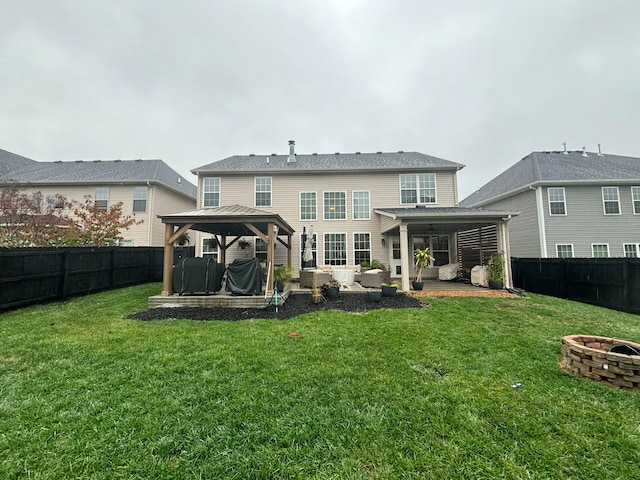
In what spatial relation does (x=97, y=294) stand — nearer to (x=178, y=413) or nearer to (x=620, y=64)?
(x=178, y=413)

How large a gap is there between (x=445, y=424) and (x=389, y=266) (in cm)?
1008

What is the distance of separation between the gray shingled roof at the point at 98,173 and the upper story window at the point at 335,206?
1012 centimetres

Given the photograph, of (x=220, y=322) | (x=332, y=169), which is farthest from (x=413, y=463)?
(x=332, y=169)

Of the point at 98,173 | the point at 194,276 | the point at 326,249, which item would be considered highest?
the point at 98,173

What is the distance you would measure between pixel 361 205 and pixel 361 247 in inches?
86.2

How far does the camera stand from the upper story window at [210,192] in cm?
1283

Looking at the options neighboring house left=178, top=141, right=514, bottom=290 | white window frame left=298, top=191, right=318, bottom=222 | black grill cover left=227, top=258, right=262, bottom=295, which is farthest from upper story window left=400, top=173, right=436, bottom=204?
black grill cover left=227, top=258, right=262, bottom=295

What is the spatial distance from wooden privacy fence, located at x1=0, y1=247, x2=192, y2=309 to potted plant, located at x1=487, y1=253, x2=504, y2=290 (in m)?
14.5

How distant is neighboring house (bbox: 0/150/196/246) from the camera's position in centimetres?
1427

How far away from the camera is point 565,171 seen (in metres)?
13.2

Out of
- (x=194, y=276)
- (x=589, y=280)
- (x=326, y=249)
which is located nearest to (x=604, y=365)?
(x=589, y=280)

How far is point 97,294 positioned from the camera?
8.66 meters

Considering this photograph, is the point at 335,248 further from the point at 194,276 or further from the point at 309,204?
the point at 194,276

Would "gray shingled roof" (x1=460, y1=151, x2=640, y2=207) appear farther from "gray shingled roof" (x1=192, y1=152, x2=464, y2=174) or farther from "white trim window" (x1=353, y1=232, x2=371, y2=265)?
"white trim window" (x1=353, y1=232, x2=371, y2=265)
